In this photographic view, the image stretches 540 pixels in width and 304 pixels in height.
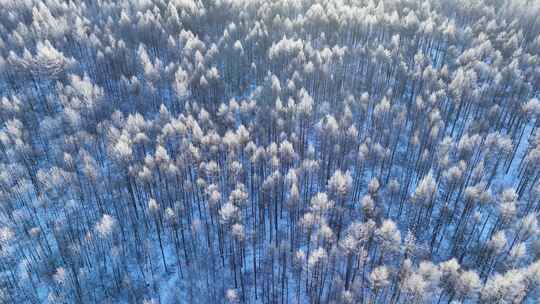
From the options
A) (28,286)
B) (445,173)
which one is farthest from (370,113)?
(28,286)

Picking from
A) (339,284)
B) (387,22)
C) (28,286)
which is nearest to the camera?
(339,284)

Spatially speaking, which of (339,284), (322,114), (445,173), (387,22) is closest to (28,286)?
(339,284)

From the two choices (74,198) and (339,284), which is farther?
(74,198)

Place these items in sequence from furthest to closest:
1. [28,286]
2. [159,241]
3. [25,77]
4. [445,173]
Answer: [25,77]
[445,173]
[159,241]
[28,286]

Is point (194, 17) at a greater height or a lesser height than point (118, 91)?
greater

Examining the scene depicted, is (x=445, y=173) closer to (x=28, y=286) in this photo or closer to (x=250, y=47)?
(x=250, y=47)

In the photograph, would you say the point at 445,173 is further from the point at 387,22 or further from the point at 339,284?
the point at 387,22

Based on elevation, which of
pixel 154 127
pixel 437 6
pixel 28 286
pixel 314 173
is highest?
pixel 437 6
